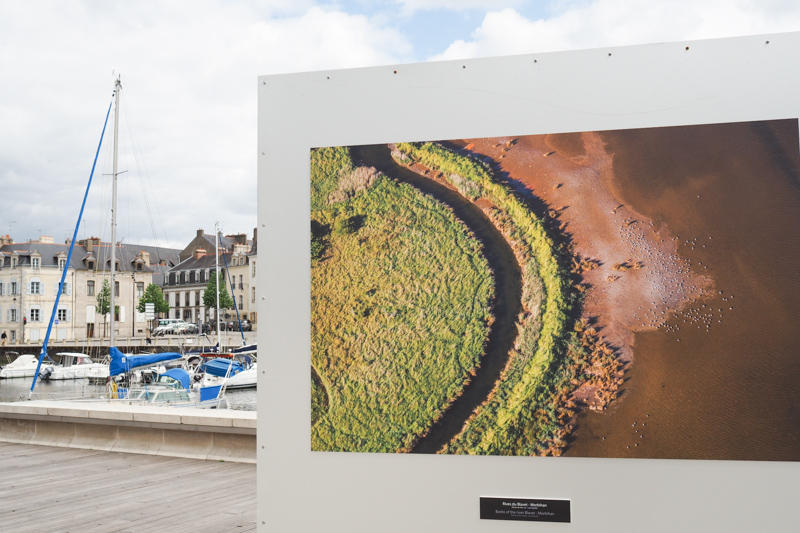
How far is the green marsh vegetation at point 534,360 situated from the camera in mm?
3525

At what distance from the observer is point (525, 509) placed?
11.6ft

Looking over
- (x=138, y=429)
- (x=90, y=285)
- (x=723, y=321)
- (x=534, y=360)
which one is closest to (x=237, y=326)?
(x=90, y=285)

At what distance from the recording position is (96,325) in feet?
206

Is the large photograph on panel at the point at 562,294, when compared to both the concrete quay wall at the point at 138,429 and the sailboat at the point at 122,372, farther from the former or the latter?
the sailboat at the point at 122,372

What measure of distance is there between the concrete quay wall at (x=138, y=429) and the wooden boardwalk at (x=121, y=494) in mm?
171

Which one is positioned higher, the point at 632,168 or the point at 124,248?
the point at 124,248

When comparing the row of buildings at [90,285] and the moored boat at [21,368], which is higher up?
the row of buildings at [90,285]

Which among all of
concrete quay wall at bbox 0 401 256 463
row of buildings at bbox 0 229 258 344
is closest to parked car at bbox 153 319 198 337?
row of buildings at bbox 0 229 258 344

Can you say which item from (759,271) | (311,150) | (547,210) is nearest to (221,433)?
(311,150)

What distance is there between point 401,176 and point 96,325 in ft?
215

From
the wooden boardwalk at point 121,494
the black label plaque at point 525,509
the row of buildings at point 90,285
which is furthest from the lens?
the row of buildings at point 90,285

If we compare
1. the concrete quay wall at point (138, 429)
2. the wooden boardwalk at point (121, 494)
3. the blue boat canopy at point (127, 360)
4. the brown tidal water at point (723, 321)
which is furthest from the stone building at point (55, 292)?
the brown tidal water at point (723, 321)

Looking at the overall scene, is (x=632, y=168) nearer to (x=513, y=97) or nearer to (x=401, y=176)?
(x=513, y=97)

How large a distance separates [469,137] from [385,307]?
1.01 metres
